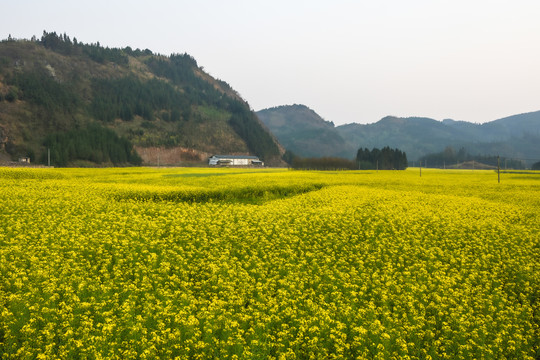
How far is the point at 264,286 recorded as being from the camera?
1029cm

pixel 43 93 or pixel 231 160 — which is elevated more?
pixel 43 93

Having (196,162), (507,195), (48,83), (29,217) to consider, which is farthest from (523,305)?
(48,83)

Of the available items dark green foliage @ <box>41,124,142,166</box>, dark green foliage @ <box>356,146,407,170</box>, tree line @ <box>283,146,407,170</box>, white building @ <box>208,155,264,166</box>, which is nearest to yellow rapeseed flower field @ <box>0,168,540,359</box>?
tree line @ <box>283,146,407,170</box>

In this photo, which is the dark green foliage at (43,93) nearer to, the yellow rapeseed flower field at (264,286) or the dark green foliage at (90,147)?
the dark green foliage at (90,147)

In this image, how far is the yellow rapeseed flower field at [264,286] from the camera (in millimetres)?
7848

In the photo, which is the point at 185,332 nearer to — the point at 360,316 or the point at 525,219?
the point at 360,316

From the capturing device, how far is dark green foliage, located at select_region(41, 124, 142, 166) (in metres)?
130

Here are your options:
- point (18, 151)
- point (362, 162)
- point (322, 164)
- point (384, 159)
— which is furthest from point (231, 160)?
point (18, 151)

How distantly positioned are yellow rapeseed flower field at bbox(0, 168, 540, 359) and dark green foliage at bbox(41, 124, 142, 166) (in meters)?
124

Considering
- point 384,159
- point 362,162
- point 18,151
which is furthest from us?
point 384,159

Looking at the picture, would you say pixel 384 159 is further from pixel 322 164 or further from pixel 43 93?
pixel 43 93

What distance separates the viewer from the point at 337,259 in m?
13.9

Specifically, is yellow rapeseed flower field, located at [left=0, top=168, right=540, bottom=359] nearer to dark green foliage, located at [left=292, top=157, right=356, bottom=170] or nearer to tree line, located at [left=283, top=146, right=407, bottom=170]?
dark green foliage, located at [left=292, top=157, right=356, bottom=170]

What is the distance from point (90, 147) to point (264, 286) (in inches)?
5775
